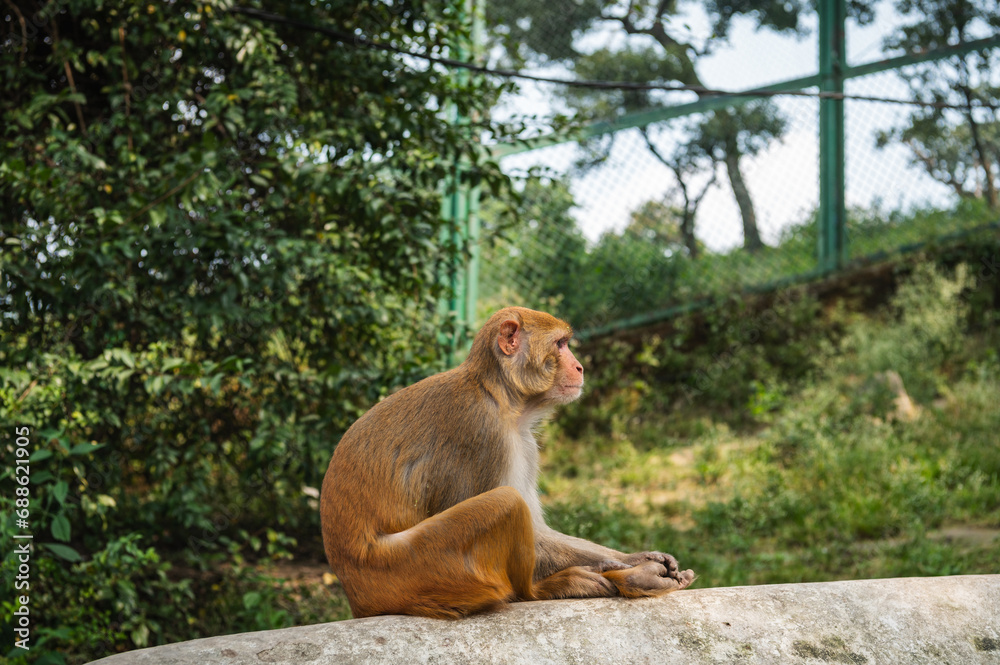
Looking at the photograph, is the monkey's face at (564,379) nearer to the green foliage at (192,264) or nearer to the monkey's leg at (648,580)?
the monkey's leg at (648,580)

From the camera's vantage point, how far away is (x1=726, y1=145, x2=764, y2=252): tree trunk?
736 centimetres

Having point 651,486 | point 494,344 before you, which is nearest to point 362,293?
point 494,344

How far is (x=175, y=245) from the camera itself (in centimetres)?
390

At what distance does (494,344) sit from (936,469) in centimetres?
397

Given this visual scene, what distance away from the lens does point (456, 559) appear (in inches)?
92.0

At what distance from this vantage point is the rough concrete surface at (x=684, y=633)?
7.27 ft

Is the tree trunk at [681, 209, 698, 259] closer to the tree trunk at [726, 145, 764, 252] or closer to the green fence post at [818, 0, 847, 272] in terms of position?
the tree trunk at [726, 145, 764, 252]

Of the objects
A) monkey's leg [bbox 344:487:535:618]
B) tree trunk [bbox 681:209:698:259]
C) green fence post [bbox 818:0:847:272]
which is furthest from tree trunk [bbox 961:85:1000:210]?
monkey's leg [bbox 344:487:535:618]

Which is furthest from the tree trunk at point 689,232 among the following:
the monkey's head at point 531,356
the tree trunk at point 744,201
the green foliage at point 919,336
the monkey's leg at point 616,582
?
the monkey's leg at point 616,582

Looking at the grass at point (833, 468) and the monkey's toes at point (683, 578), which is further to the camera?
the grass at point (833, 468)

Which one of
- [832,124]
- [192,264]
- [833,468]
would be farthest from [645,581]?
[832,124]

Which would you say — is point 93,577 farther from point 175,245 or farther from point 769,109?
point 769,109

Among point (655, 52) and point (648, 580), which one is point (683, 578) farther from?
point (655, 52)

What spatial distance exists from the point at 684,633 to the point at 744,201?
566cm
